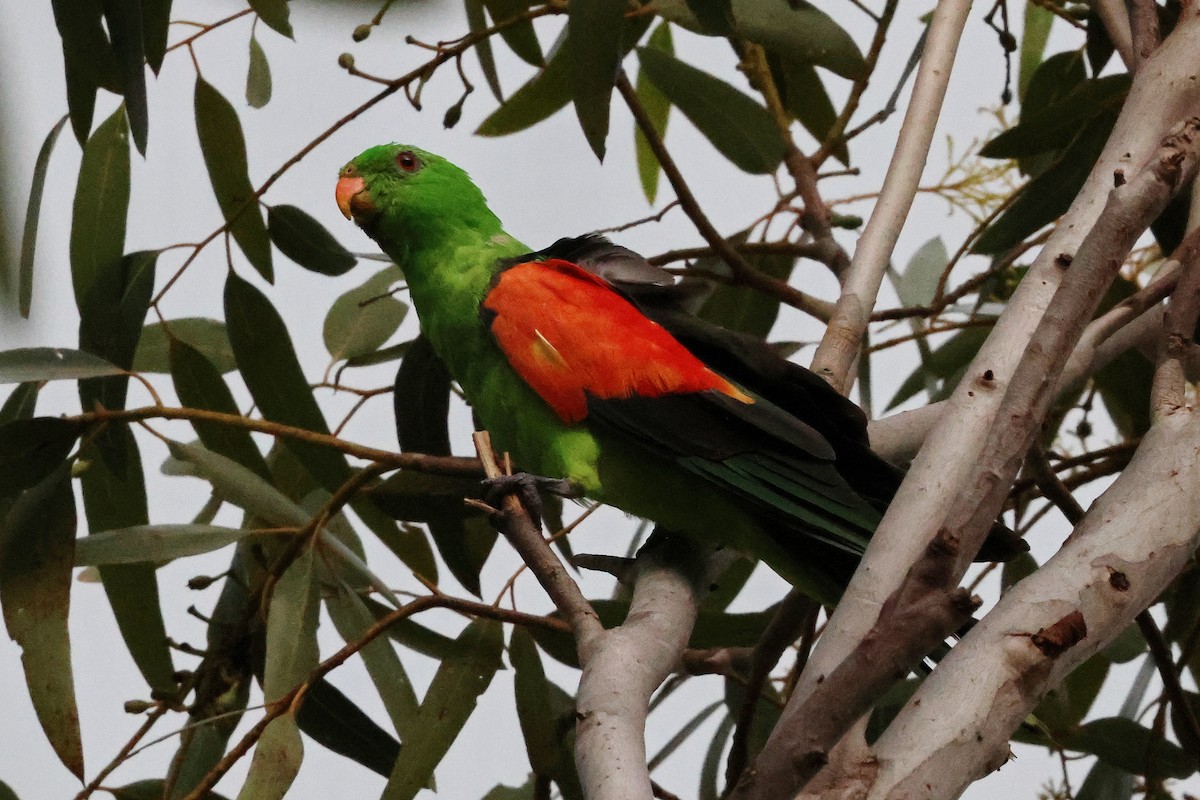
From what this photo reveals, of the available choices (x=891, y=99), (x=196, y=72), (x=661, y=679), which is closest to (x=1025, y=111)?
(x=891, y=99)

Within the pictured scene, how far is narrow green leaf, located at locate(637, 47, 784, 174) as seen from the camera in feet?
7.11

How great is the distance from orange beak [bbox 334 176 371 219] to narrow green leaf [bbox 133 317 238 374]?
1.18ft

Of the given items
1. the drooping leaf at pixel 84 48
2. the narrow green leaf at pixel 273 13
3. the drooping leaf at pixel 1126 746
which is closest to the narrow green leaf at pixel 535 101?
the narrow green leaf at pixel 273 13

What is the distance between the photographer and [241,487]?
1.85 metres

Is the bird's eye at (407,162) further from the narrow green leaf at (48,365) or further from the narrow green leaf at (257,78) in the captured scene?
the narrow green leaf at (48,365)

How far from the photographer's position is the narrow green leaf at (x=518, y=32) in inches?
86.7

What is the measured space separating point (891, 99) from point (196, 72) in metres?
1.13

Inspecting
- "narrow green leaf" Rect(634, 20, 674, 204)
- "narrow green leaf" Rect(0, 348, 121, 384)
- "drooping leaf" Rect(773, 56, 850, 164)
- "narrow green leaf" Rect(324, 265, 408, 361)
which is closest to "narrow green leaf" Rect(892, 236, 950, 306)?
"drooping leaf" Rect(773, 56, 850, 164)

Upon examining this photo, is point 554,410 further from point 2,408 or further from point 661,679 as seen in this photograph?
point 2,408

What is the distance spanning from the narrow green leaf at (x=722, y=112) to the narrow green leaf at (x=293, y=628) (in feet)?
3.15

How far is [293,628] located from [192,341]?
754 millimetres

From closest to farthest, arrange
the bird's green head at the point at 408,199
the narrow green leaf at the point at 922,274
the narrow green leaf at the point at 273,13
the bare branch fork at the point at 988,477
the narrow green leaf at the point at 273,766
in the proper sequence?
the bare branch fork at the point at 988,477 → the narrow green leaf at the point at 273,766 → the narrow green leaf at the point at 273,13 → the bird's green head at the point at 408,199 → the narrow green leaf at the point at 922,274

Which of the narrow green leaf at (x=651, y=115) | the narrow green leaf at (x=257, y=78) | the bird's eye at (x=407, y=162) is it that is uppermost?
the narrow green leaf at (x=651, y=115)

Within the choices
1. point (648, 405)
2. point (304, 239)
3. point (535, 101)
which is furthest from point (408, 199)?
point (648, 405)
